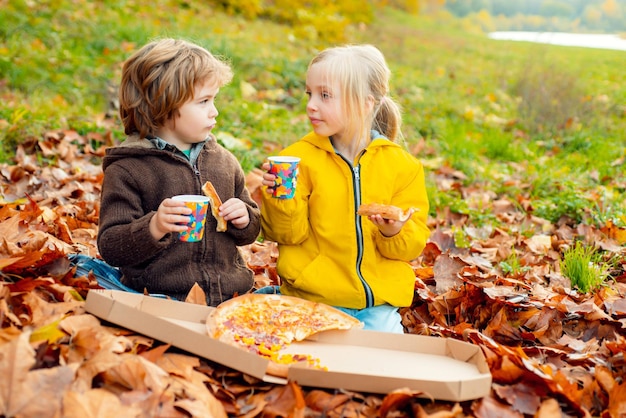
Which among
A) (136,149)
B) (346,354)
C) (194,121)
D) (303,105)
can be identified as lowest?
(303,105)

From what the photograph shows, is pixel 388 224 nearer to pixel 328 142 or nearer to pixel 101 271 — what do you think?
pixel 328 142

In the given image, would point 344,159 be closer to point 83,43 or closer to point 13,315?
point 13,315

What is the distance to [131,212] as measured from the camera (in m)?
2.59

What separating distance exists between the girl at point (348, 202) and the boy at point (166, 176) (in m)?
0.25

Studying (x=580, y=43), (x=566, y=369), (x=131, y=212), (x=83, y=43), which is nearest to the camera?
(x=566, y=369)

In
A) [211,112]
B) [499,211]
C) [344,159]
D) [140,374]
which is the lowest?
[499,211]

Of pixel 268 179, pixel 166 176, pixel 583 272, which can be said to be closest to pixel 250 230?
pixel 268 179

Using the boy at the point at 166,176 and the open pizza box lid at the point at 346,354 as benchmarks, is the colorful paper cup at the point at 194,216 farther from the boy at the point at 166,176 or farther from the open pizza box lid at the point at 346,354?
the open pizza box lid at the point at 346,354

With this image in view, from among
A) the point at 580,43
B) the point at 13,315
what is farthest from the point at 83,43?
the point at 580,43

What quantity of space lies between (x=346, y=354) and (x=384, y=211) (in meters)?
0.57

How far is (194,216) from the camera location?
7.69ft

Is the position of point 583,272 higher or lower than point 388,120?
lower

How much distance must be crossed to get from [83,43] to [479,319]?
6.83 metres

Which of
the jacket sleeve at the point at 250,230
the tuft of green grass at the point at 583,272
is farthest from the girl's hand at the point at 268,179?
the tuft of green grass at the point at 583,272
